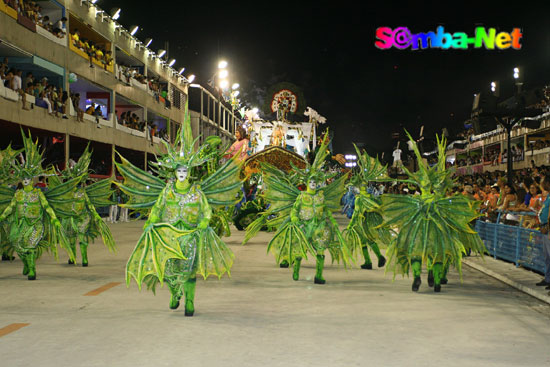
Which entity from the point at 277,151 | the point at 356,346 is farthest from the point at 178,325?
the point at 277,151

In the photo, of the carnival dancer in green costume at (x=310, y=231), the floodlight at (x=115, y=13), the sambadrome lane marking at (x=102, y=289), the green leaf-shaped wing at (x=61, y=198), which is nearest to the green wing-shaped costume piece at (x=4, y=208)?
the green leaf-shaped wing at (x=61, y=198)

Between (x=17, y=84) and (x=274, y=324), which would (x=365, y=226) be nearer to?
(x=274, y=324)

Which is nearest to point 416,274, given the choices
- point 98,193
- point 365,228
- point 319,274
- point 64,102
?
point 319,274

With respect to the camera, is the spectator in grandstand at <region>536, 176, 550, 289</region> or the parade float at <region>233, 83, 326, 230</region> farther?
the parade float at <region>233, 83, 326, 230</region>

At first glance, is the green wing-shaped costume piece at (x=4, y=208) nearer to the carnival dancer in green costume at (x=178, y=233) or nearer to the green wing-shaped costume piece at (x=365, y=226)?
the carnival dancer in green costume at (x=178, y=233)

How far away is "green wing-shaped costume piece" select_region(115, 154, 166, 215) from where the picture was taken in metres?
8.97

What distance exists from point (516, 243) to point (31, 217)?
9.53m

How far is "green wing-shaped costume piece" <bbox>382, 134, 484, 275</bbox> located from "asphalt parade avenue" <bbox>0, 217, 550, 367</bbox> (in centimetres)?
60

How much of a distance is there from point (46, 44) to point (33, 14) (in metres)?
1.84

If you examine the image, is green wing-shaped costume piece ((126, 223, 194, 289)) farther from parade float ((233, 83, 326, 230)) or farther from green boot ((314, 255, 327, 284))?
parade float ((233, 83, 326, 230))

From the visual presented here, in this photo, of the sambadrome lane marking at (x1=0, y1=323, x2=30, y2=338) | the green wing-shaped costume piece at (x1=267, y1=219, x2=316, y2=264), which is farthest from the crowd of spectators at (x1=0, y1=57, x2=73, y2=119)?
the sambadrome lane marking at (x1=0, y1=323, x2=30, y2=338)

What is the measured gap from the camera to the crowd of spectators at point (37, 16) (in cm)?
2551

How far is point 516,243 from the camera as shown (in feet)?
43.9

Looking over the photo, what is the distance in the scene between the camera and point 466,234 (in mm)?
11047
